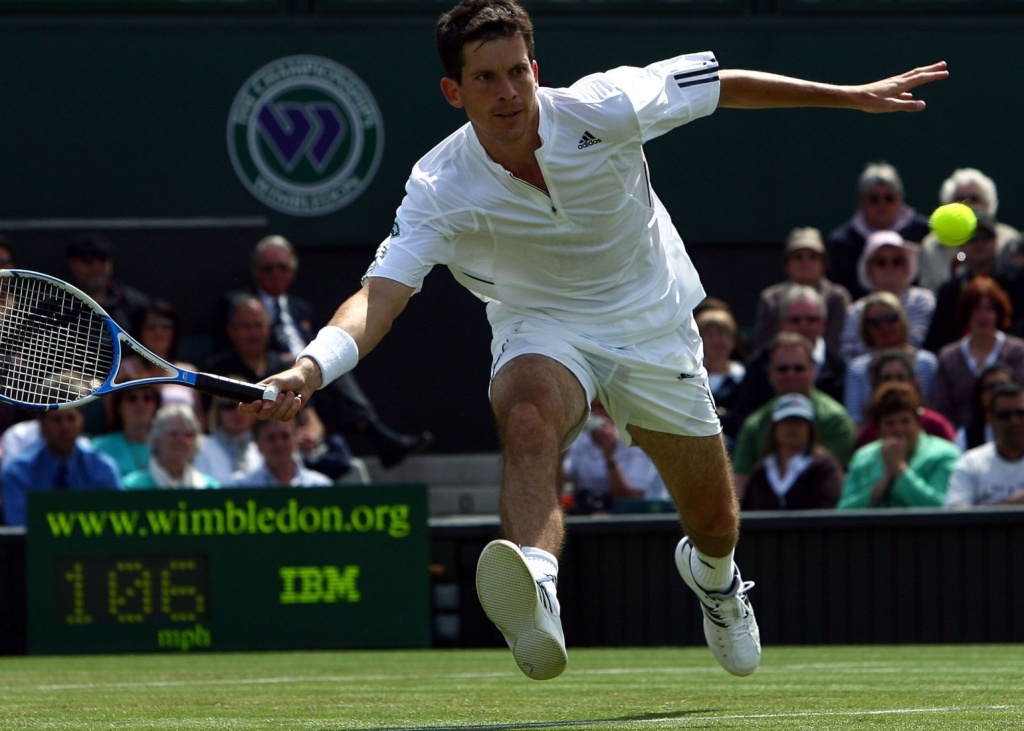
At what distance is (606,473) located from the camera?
9.86 meters

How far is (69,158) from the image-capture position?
1212 cm

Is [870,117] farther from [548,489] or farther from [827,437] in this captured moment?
[548,489]

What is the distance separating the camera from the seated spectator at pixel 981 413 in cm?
916

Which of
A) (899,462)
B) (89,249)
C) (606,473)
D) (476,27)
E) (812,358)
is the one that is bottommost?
(606,473)

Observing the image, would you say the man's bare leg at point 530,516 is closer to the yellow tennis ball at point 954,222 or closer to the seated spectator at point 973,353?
the yellow tennis ball at point 954,222

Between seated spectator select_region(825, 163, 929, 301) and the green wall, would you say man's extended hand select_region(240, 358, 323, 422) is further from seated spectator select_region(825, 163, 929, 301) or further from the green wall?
the green wall

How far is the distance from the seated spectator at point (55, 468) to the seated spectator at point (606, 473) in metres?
2.51

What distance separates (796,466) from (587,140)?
4.41 m

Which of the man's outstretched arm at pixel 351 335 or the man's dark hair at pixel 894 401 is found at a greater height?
the man's outstretched arm at pixel 351 335

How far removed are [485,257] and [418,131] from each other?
731 cm

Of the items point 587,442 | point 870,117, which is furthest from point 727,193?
point 587,442

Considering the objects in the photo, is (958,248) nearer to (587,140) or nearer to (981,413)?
(981,413)

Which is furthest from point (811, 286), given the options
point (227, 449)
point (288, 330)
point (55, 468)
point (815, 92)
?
point (815, 92)

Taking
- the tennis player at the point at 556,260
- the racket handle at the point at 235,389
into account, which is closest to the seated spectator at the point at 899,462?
the tennis player at the point at 556,260
